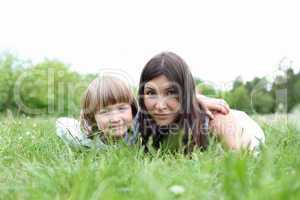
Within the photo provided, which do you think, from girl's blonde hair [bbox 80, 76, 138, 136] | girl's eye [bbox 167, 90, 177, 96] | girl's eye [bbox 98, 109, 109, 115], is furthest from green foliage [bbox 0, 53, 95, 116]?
girl's eye [bbox 167, 90, 177, 96]

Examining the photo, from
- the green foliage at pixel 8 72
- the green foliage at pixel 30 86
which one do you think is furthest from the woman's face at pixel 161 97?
the green foliage at pixel 8 72

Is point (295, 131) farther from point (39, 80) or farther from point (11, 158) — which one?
point (39, 80)

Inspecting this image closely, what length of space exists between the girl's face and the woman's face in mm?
170

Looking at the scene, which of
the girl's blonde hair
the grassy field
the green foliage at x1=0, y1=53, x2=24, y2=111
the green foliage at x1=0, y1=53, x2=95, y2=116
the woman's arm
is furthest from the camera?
the green foliage at x1=0, y1=53, x2=24, y2=111

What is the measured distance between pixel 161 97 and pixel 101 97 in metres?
0.45

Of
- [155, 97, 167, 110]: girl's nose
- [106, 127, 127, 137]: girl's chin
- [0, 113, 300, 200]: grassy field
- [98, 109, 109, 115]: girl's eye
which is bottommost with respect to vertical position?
[106, 127, 127, 137]: girl's chin

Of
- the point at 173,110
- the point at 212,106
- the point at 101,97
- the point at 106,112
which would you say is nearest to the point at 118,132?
the point at 106,112

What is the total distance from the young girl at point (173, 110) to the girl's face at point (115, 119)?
10 cm

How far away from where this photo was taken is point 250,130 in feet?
10.5

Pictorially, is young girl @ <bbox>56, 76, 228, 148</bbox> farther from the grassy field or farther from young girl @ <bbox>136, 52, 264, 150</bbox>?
the grassy field

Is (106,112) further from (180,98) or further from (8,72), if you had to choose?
(8,72)

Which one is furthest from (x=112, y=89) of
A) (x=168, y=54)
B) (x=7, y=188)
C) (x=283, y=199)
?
(x=283, y=199)

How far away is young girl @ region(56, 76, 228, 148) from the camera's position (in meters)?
3.12

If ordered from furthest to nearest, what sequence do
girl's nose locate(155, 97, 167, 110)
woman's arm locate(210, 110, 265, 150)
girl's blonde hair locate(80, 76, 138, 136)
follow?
girl's blonde hair locate(80, 76, 138, 136), girl's nose locate(155, 97, 167, 110), woman's arm locate(210, 110, 265, 150)
